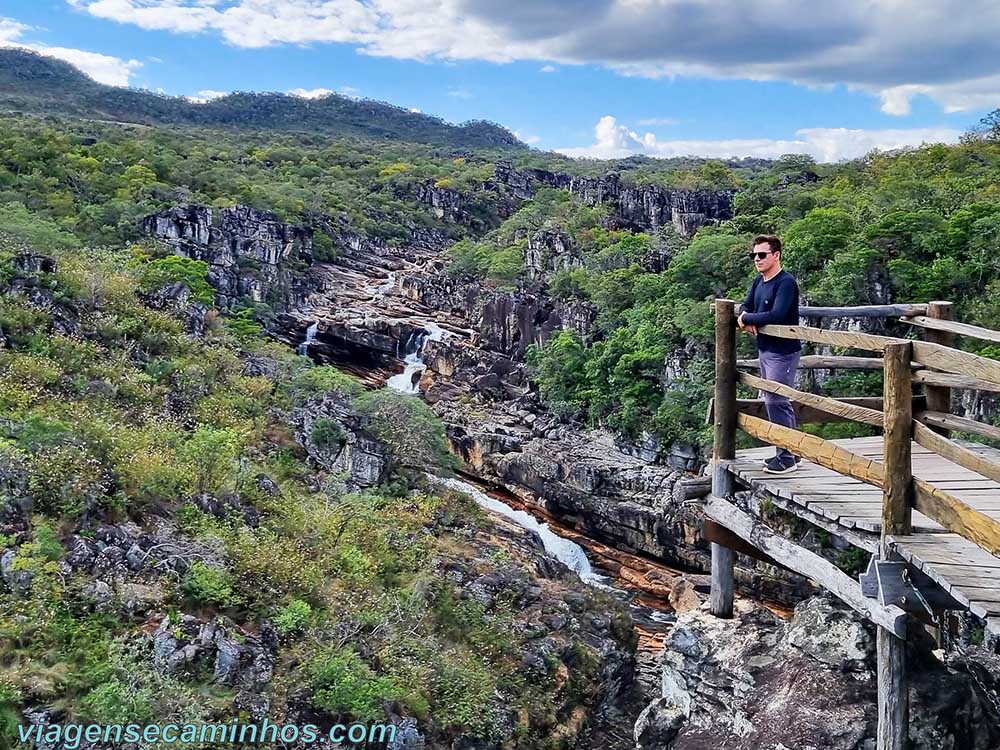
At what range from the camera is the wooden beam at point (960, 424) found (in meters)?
3.88

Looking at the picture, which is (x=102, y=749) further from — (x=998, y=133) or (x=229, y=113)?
(x=229, y=113)

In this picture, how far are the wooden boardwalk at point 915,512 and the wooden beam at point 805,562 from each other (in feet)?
0.87

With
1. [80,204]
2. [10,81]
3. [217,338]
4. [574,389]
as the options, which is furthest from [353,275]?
[10,81]

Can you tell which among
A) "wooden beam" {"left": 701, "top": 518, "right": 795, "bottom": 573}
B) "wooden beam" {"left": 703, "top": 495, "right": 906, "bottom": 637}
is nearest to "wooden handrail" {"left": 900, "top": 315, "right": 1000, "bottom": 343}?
"wooden beam" {"left": 703, "top": 495, "right": 906, "bottom": 637}

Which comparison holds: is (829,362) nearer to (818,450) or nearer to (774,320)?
(774,320)

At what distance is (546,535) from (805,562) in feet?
45.8

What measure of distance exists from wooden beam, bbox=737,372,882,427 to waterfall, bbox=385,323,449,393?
22702 mm

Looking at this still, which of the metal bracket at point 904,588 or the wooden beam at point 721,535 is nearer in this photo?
the metal bracket at point 904,588

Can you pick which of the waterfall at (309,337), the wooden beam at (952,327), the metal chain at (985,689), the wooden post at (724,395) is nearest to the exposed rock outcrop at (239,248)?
the waterfall at (309,337)

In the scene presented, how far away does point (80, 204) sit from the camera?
2973 cm

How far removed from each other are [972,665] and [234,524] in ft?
28.4

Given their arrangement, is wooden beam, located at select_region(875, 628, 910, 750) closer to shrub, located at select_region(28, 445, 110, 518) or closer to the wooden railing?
the wooden railing

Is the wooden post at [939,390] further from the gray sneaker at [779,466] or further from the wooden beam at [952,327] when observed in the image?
the gray sneaker at [779,466]

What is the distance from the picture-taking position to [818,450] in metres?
4.77
